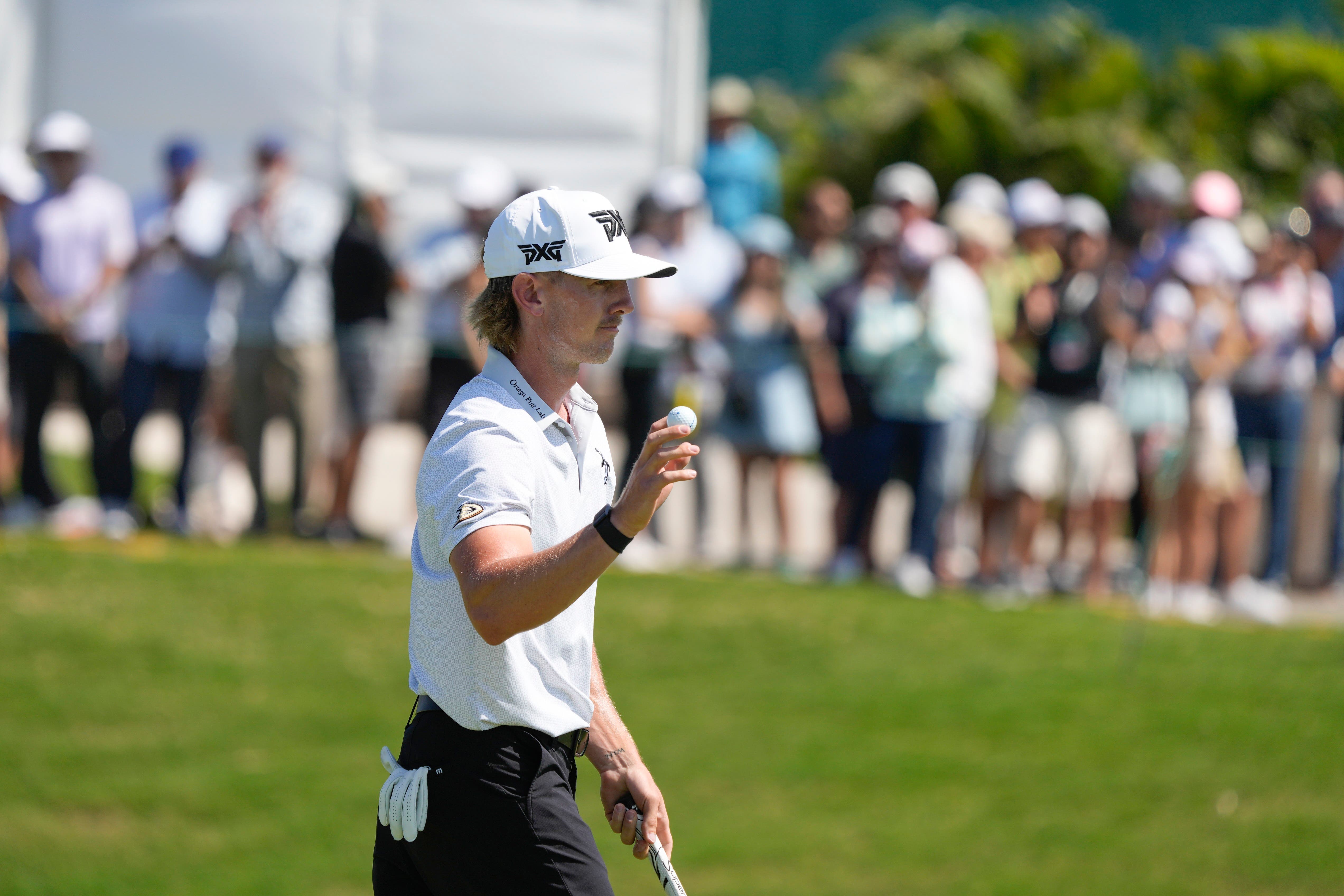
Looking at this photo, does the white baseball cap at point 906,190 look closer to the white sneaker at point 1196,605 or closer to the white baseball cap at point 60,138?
the white sneaker at point 1196,605

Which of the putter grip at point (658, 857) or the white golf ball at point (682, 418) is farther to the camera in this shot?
the putter grip at point (658, 857)

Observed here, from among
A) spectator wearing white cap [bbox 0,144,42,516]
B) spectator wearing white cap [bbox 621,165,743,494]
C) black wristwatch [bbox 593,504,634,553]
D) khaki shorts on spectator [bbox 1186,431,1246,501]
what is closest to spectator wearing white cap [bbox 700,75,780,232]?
spectator wearing white cap [bbox 621,165,743,494]

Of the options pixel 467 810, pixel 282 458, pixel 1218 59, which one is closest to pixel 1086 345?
pixel 282 458

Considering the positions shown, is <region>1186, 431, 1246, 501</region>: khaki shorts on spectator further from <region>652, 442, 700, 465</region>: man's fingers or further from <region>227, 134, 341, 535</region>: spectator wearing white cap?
<region>652, 442, 700, 465</region>: man's fingers

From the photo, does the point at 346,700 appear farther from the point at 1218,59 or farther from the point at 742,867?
the point at 1218,59

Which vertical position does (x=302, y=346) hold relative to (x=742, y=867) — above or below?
above

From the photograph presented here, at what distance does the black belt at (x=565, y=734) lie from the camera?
12.6ft

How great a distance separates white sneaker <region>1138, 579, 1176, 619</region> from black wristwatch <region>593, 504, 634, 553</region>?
813 centimetres

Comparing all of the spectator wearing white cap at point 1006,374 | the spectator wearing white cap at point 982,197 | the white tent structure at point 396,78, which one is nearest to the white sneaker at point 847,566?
the spectator wearing white cap at point 1006,374

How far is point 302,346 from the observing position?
11.6m

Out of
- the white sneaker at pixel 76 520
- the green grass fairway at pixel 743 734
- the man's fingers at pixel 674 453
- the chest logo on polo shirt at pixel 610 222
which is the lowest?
the green grass fairway at pixel 743 734

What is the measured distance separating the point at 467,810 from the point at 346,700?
219 inches

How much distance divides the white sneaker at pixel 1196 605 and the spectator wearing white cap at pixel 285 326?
5.60 meters

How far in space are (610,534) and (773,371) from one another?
7.99 meters
